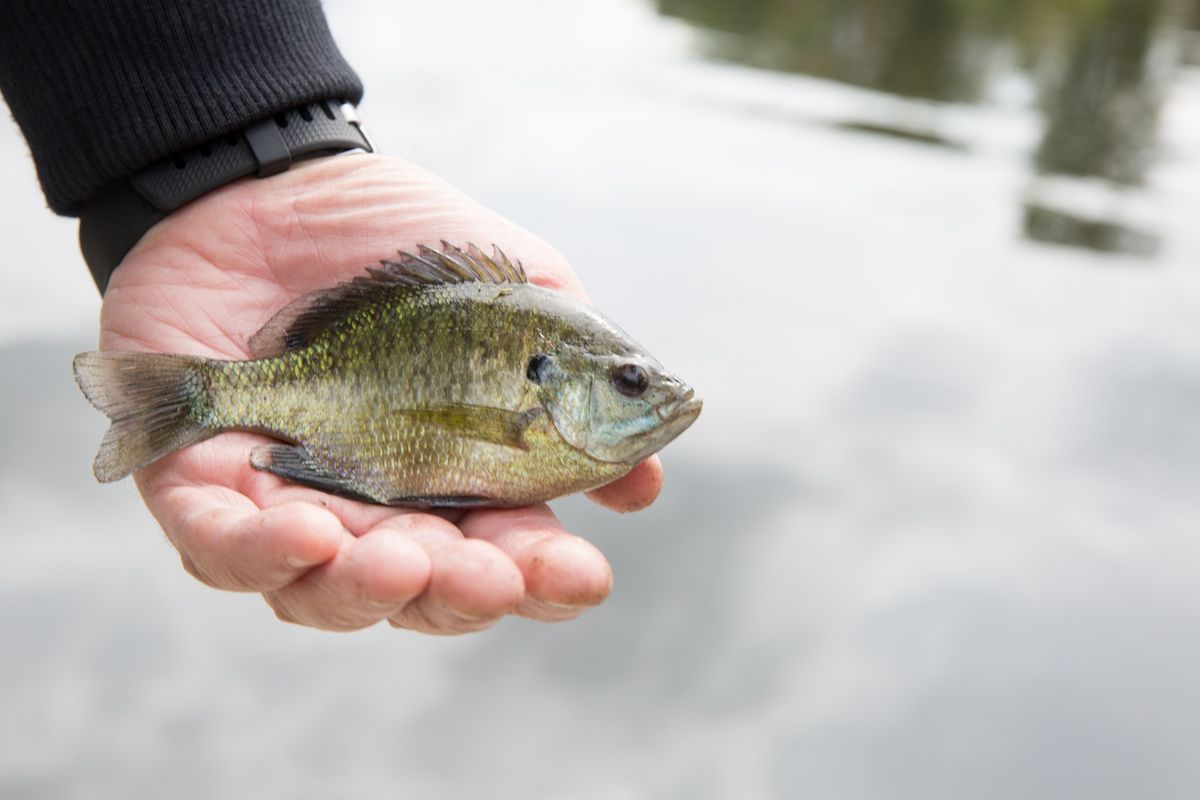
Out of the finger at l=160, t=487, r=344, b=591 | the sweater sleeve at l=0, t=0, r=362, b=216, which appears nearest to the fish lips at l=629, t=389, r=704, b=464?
the finger at l=160, t=487, r=344, b=591

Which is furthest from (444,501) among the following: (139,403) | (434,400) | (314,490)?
(139,403)

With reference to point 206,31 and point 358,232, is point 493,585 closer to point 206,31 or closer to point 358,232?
point 358,232

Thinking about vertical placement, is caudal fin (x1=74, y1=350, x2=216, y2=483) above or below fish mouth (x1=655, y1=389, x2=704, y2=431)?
below

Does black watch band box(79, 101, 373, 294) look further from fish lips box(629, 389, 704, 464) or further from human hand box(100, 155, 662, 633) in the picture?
fish lips box(629, 389, 704, 464)

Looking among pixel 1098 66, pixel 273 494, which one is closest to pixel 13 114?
pixel 273 494

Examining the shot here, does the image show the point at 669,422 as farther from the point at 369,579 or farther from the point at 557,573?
the point at 369,579

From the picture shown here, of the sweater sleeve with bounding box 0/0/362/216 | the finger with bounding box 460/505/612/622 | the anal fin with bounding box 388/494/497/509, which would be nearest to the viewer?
the finger with bounding box 460/505/612/622
